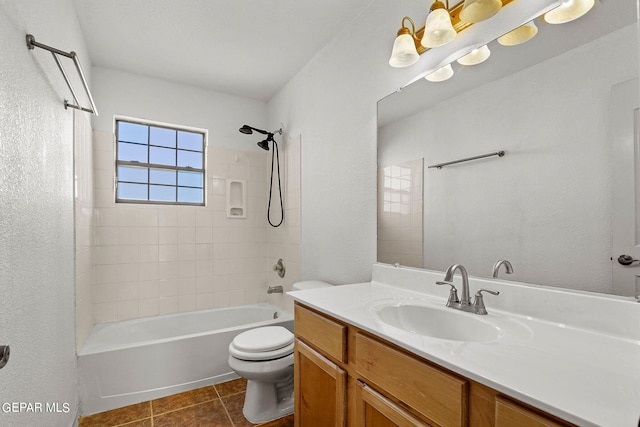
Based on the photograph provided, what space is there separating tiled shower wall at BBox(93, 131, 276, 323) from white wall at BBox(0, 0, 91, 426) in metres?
0.98

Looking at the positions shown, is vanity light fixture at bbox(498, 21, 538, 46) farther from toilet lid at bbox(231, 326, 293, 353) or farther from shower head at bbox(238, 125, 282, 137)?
shower head at bbox(238, 125, 282, 137)

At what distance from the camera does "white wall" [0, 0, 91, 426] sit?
95 centimetres

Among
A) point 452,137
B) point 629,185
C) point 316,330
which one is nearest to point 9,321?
point 316,330

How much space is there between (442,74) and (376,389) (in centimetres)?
137

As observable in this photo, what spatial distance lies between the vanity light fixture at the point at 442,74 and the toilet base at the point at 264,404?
1.90 m

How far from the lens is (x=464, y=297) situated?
1.20 m

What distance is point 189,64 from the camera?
2658 millimetres

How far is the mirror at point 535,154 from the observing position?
974 mm

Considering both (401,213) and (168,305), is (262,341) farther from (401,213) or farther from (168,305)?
(168,305)

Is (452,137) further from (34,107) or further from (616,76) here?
(34,107)

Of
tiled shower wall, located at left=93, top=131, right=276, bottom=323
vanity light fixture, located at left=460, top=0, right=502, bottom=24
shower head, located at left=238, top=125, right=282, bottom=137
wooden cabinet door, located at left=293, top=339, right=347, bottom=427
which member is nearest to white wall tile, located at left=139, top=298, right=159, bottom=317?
tiled shower wall, located at left=93, top=131, right=276, bottom=323

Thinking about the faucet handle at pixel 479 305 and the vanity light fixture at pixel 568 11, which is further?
the faucet handle at pixel 479 305

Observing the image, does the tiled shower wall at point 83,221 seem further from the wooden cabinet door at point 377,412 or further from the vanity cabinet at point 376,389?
the wooden cabinet door at point 377,412

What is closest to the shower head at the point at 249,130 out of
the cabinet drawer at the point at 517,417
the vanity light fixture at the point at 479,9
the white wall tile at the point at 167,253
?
the white wall tile at the point at 167,253
